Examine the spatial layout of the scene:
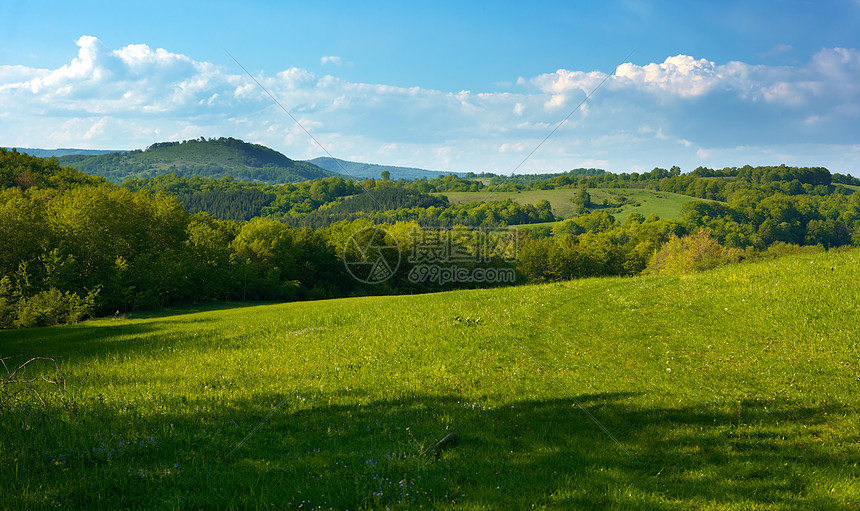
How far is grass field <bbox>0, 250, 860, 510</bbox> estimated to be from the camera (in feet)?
20.0

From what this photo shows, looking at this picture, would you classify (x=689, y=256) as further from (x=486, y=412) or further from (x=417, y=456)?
(x=417, y=456)

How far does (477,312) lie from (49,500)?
1530 cm

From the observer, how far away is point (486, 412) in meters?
9.61

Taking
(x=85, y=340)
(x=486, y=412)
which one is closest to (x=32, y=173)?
(x=85, y=340)

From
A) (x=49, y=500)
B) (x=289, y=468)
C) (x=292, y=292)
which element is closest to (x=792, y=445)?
(x=289, y=468)

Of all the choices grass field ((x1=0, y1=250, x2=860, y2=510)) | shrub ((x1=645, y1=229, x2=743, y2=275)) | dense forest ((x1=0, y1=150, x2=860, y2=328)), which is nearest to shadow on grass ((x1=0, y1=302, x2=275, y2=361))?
grass field ((x1=0, y1=250, x2=860, y2=510))

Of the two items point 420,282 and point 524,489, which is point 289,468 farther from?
point 420,282

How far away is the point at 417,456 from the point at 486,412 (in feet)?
9.70

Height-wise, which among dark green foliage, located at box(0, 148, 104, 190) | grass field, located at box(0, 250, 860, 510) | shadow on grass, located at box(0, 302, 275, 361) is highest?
dark green foliage, located at box(0, 148, 104, 190)

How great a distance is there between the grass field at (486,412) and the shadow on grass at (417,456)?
0.04m

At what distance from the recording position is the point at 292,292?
81312 millimetres

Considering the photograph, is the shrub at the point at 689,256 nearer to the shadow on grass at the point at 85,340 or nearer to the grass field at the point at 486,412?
the grass field at the point at 486,412

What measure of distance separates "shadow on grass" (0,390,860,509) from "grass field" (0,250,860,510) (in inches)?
1.5

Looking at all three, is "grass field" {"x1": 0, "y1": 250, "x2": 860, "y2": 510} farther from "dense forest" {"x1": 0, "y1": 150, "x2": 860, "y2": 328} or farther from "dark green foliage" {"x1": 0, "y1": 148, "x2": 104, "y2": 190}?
"dark green foliage" {"x1": 0, "y1": 148, "x2": 104, "y2": 190}
